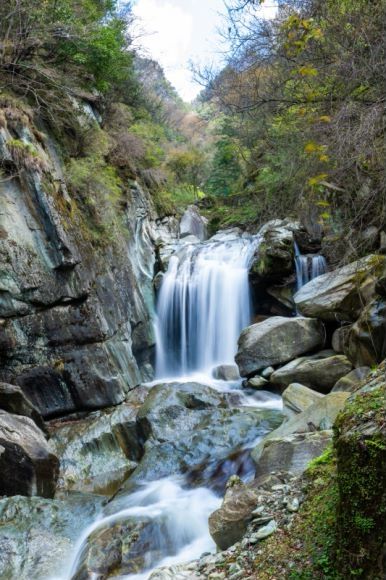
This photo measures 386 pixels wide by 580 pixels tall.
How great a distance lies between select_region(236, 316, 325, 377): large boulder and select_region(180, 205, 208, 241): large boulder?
8.16m

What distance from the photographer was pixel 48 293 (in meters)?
8.02

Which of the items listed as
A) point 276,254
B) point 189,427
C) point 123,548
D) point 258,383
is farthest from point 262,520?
point 276,254

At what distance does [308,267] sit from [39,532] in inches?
352

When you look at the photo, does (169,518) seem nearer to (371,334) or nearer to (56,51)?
(371,334)

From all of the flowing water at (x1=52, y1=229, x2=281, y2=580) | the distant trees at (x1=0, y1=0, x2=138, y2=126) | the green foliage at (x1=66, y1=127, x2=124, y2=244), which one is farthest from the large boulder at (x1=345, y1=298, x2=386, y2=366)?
the distant trees at (x1=0, y1=0, x2=138, y2=126)

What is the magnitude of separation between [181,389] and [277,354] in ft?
7.11

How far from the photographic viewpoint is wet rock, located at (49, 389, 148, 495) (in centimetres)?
673


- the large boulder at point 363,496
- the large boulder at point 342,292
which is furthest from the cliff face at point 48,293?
the large boulder at point 363,496

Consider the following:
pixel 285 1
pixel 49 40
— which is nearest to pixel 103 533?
pixel 285 1

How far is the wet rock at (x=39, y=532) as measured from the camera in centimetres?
448

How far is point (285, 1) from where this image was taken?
4582 mm

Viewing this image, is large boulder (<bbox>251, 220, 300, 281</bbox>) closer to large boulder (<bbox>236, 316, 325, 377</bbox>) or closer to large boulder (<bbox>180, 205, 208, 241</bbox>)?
large boulder (<bbox>236, 316, 325, 377</bbox>)

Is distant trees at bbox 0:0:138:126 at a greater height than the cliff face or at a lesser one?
greater

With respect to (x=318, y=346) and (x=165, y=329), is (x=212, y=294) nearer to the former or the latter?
(x=165, y=329)
